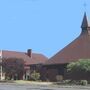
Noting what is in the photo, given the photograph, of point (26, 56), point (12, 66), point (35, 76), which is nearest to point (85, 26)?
point (35, 76)

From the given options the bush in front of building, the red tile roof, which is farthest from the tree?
the red tile roof

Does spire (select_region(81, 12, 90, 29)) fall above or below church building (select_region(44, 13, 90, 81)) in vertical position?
above

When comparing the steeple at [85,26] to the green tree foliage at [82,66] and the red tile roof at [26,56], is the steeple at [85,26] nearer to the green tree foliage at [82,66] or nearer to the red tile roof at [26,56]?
the green tree foliage at [82,66]

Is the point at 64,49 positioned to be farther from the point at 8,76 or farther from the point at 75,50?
the point at 8,76

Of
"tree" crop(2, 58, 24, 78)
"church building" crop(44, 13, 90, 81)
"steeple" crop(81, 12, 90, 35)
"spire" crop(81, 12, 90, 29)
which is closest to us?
"church building" crop(44, 13, 90, 81)

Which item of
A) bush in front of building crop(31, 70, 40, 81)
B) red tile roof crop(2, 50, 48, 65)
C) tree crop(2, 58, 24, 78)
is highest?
red tile roof crop(2, 50, 48, 65)

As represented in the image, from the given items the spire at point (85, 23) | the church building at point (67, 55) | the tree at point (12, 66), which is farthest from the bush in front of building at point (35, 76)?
the spire at point (85, 23)

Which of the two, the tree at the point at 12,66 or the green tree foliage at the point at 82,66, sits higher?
the tree at the point at 12,66

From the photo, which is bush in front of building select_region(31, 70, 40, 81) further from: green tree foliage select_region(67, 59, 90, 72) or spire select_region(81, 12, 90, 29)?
green tree foliage select_region(67, 59, 90, 72)

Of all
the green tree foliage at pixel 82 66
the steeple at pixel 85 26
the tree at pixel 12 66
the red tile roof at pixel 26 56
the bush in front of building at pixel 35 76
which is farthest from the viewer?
the red tile roof at pixel 26 56

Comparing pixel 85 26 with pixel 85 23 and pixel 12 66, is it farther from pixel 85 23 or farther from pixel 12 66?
pixel 12 66

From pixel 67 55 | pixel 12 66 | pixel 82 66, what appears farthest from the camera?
pixel 12 66

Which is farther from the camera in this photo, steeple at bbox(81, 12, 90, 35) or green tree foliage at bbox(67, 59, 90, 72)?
steeple at bbox(81, 12, 90, 35)

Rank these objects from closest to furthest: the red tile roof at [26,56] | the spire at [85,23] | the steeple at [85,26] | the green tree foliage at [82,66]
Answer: the green tree foliage at [82,66], the steeple at [85,26], the spire at [85,23], the red tile roof at [26,56]
